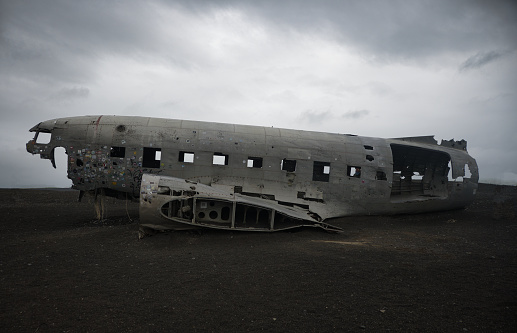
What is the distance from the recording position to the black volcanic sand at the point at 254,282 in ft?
17.3

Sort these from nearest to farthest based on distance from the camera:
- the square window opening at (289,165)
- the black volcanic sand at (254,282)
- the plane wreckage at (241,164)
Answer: the black volcanic sand at (254,282) < the plane wreckage at (241,164) < the square window opening at (289,165)

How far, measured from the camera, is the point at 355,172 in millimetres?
15008

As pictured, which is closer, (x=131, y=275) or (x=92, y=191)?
(x=131, y=275)

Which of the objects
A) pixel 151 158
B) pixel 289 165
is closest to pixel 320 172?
pixel 289 165

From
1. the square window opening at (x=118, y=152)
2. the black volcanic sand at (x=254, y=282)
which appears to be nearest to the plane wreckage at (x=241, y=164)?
the square window opening at (x=118, y=152)

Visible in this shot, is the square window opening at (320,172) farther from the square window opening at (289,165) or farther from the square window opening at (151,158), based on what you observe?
the square window opening at (151,158)

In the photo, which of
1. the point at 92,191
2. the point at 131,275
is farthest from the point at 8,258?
the point at 92,191

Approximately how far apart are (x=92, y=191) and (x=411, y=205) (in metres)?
15.8

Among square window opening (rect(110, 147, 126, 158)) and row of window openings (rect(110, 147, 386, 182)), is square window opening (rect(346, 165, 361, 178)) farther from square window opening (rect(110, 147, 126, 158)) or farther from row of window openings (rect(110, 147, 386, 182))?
square window opening (rect(110, 147, 126, 158))

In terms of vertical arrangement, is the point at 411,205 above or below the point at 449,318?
above

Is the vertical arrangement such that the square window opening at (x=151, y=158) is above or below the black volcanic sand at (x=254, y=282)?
above

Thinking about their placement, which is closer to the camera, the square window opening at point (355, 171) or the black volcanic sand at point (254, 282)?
the black volcanic sand at point (254, 282)

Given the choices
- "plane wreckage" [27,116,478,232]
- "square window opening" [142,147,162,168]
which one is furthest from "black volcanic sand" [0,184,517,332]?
"square window opening" [142,147,162,168]

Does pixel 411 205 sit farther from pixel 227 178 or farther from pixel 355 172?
pixel 227 178
